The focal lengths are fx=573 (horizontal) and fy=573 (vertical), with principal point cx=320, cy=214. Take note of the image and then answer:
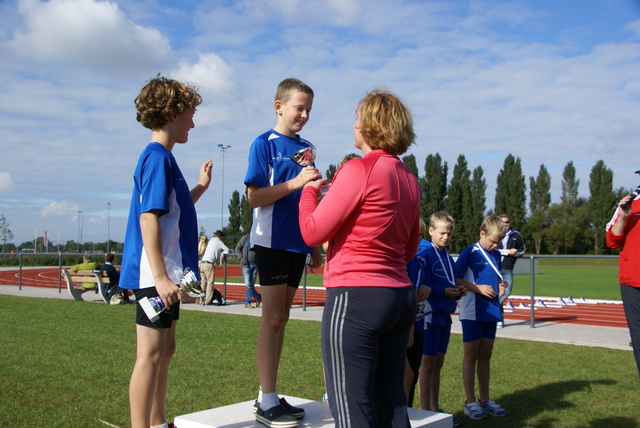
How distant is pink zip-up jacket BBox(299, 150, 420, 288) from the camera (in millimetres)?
2535

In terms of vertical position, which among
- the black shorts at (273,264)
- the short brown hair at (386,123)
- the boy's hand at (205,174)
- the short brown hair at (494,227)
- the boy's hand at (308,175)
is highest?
the short brown hair at (386,123)

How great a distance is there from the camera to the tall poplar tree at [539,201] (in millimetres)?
71312

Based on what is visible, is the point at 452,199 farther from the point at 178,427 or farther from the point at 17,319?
the point at 178,427

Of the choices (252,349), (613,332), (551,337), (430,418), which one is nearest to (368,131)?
(430,418)

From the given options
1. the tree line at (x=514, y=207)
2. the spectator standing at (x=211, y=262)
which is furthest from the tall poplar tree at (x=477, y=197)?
the spectator standing at (x=211, y=262)

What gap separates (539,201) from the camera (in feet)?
242

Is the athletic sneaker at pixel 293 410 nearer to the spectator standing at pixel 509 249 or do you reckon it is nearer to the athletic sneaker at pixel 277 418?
the athletic sneaker at pixel 277 418

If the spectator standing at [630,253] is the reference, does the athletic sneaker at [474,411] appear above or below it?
below

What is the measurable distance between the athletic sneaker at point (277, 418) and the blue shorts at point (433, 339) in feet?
5.63

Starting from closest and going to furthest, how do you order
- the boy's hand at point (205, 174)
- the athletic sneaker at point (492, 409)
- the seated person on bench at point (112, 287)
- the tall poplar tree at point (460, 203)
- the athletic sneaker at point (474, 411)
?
the boy's hand at point (205, 174) < the athletic sneaker at point (474, 411) < the athletic sneaker at point (492, 409) < the seated person on bench at point (112, 287) < the tall poplar tree at point (460, 203)

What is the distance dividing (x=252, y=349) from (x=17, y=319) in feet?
18.2

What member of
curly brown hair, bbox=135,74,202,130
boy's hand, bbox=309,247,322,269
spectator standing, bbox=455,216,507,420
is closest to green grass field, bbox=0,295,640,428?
spectator standing, bbox=455,216,507,420

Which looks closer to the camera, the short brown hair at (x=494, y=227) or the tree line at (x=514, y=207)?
the short brown hair at (x=494, y=227)

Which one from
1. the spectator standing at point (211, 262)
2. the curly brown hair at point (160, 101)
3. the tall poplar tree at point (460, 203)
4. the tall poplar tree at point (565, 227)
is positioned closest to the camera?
the curly brown hair at point (160, 101)
